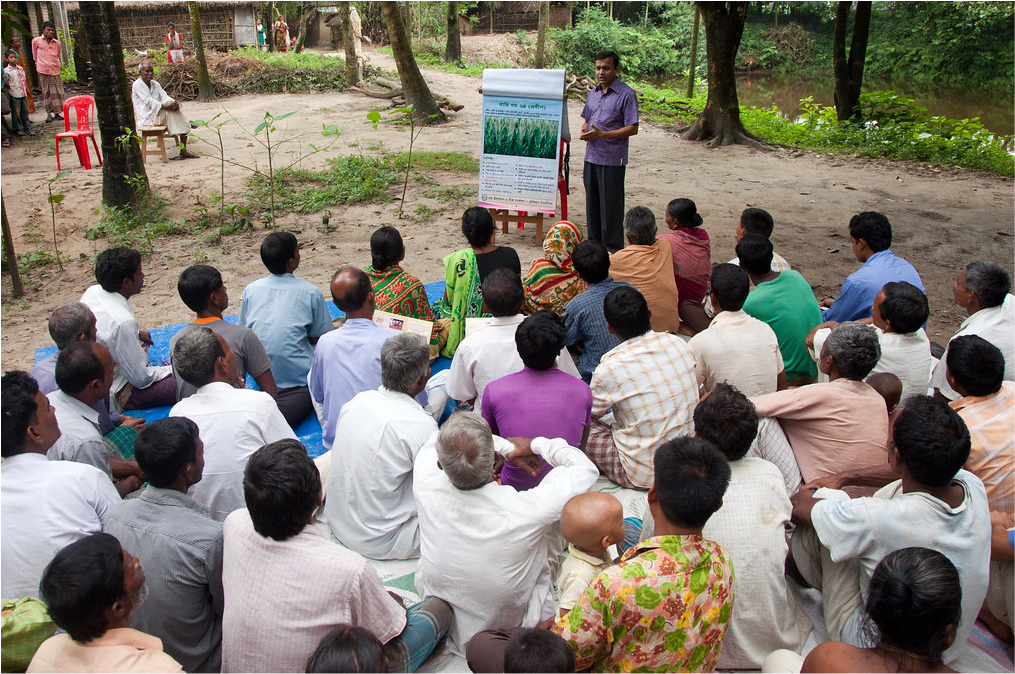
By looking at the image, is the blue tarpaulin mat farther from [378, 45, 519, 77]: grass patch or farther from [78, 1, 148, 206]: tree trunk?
[378, 45, 519, 77]: grass patch

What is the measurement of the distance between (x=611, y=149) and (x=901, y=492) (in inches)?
184

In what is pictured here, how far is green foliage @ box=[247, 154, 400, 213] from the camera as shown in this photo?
27.8 feet

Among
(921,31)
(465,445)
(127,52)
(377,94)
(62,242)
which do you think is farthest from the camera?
(921,31)

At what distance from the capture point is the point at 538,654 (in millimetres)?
1820

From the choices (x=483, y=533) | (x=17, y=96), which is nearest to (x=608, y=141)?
(x=483, y=533)

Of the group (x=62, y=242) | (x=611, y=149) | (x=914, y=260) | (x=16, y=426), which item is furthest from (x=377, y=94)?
(x=16, y=426)

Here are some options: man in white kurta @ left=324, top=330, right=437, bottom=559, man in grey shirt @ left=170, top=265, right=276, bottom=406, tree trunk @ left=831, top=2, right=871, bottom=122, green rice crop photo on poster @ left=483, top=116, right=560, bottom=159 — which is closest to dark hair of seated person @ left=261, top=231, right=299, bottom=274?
man in grey shirt @ left=170, top=265, right=276, bottom=406

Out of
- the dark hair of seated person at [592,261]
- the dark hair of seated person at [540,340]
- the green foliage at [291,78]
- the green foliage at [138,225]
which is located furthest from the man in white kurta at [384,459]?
the green foliage at [291,78]

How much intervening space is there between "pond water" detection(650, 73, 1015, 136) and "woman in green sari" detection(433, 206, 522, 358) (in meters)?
14.6

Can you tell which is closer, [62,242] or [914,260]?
[914,260]

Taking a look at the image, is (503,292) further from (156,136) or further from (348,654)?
(156,136)

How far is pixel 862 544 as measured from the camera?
2443 millimetres

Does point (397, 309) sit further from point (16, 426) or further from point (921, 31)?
point (921, 31)

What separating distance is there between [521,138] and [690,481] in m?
5.19
